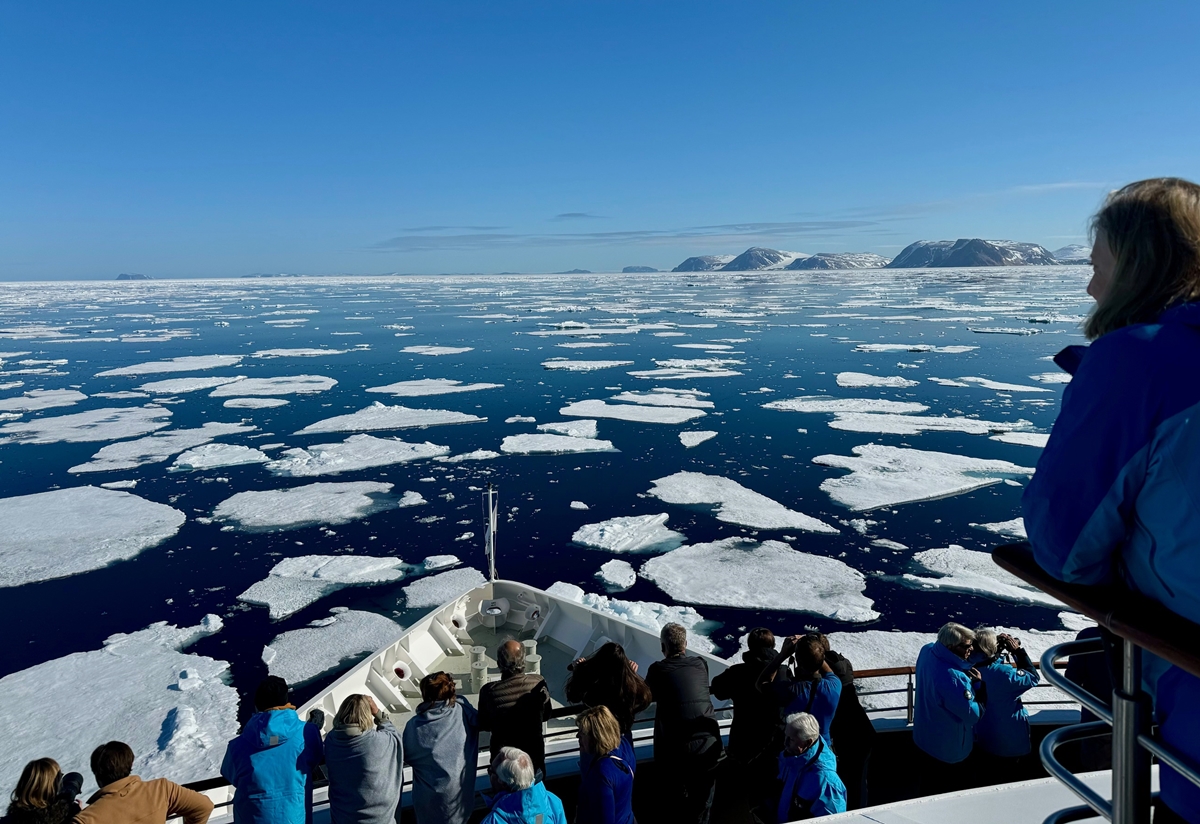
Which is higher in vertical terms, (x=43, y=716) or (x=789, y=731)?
(x=789, y=731)

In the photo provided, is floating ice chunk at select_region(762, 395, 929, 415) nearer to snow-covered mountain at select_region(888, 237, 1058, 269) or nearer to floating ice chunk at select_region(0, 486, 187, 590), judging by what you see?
floating ice chunk at select_region(0, 486, 187, 590)

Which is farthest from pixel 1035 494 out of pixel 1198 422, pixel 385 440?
pixel 385 440

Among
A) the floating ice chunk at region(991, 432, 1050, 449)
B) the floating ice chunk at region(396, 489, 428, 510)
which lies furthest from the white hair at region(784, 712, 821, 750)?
the floating ice chunk at region(991, 432, 1050, 449)

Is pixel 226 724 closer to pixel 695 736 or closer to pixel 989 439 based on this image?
pixel 695 736

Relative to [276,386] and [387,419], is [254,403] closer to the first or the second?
[276,386]

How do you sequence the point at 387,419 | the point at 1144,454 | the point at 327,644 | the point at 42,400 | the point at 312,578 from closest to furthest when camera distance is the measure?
1. the point at 1144,454
2. the point at 327,644
3. the point at 312,578
4. the point at 387,419
5. the point at 42,400

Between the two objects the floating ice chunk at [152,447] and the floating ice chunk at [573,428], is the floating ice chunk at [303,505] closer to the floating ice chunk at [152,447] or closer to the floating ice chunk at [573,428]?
the floating ice chunk at [152,447]

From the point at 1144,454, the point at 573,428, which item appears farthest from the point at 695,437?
the point at 1144,454
